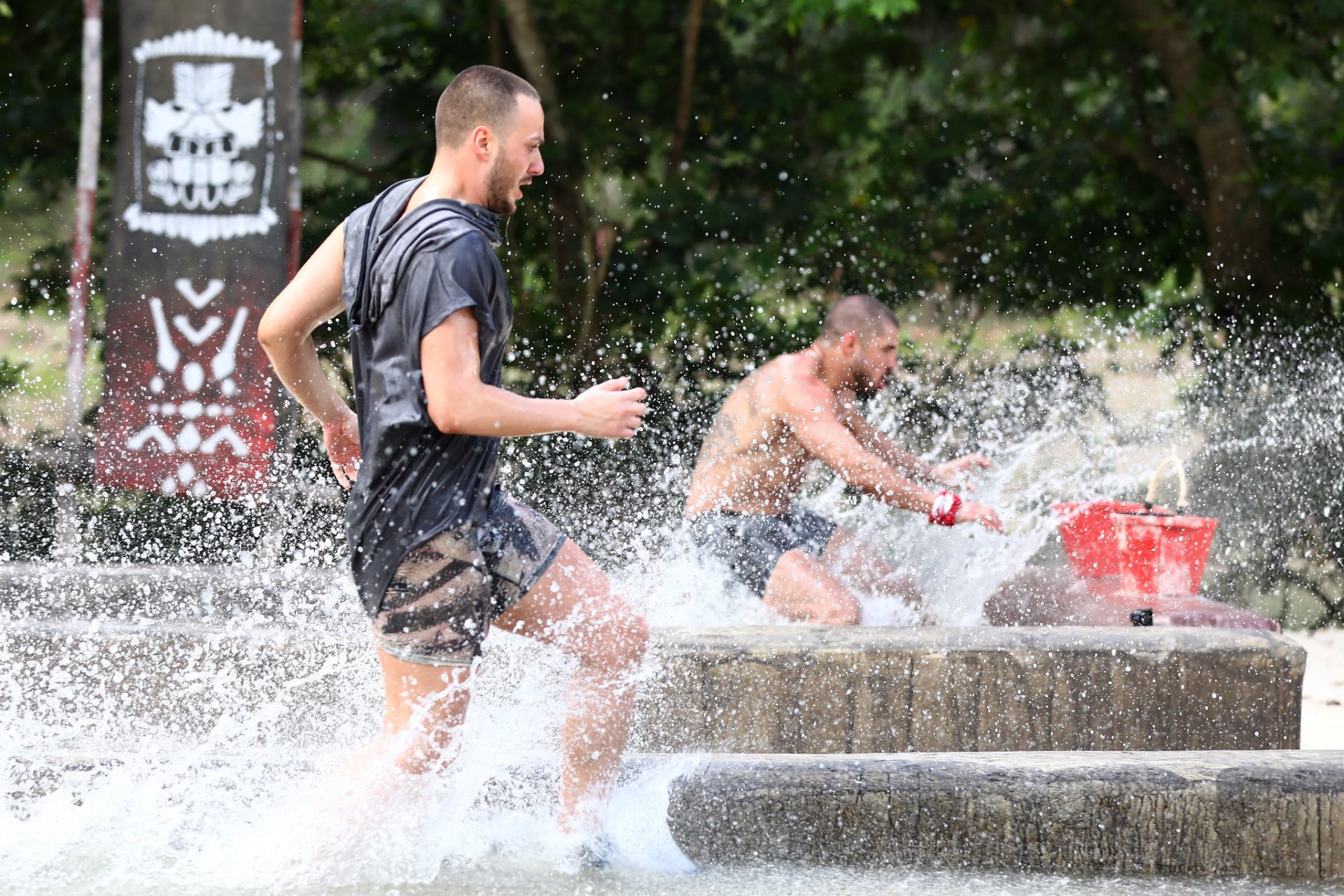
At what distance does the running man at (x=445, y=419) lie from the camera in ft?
8.77

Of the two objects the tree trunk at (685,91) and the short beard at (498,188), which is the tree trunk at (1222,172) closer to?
the tree trunk at (685,91)

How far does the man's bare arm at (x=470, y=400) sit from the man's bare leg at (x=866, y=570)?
2.73 metres

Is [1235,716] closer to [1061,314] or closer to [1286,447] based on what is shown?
[1286,447]

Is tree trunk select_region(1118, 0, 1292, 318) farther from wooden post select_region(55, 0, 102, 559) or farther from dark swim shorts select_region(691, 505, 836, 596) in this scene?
wooden post select_region(55, 0, 102, 559)

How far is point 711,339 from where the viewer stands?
348 inches

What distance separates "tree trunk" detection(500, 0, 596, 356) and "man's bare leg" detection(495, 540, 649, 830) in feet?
19.7

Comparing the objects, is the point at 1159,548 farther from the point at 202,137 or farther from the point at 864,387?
the point at 202,137

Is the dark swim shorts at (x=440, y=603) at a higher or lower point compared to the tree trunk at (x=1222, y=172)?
lower

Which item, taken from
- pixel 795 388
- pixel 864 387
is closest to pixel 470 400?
pixel 795 388

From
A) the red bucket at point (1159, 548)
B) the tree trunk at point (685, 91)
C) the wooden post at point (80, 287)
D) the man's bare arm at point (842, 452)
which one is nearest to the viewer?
the red bucket at point (1159, 548)

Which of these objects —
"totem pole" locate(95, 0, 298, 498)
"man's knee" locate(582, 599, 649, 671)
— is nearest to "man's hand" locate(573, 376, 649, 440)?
"man's knee" locate(582, 599, 649, 671)

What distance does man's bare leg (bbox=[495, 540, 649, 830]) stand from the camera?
9.86ft

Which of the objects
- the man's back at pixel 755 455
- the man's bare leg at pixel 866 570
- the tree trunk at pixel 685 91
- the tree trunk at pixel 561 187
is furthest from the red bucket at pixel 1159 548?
the tree trunk at pixel 685 91

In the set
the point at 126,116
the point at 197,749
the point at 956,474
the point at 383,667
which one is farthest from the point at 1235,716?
the point at 126,116
